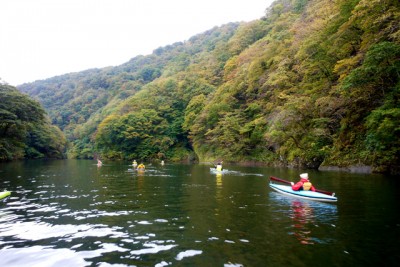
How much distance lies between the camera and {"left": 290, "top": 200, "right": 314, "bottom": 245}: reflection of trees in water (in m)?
8.10

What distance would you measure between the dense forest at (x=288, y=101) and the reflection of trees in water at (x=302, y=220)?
33.4ft

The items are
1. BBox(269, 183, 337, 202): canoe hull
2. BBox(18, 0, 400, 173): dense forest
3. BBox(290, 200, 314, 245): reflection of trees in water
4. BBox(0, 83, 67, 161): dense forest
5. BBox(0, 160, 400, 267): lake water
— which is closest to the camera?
BBox(0, 160, 400, 267): lake water

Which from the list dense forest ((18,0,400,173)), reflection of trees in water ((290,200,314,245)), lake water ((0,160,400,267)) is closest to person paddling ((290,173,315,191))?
lake water ((0,160,400,267))

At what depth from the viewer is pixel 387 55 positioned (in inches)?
755

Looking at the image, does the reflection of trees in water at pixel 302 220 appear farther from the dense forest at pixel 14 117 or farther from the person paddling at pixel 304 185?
the dense forest at pixel 14 117

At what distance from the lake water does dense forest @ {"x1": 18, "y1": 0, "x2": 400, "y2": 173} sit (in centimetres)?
1069

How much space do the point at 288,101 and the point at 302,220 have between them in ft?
98.6

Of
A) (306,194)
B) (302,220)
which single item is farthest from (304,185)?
(302,220)

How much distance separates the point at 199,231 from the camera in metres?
8.78

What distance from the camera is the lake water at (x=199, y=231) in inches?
259

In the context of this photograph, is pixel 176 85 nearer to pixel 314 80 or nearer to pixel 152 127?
pixel 152 127

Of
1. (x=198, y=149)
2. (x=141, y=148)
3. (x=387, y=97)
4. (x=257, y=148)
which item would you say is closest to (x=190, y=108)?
(x=198, y=149)

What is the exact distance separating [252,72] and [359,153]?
29.4 meters

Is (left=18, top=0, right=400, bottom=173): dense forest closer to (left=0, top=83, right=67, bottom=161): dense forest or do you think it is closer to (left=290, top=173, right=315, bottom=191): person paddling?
(left=290, top=173, right=315, bottom=191): person paddling
